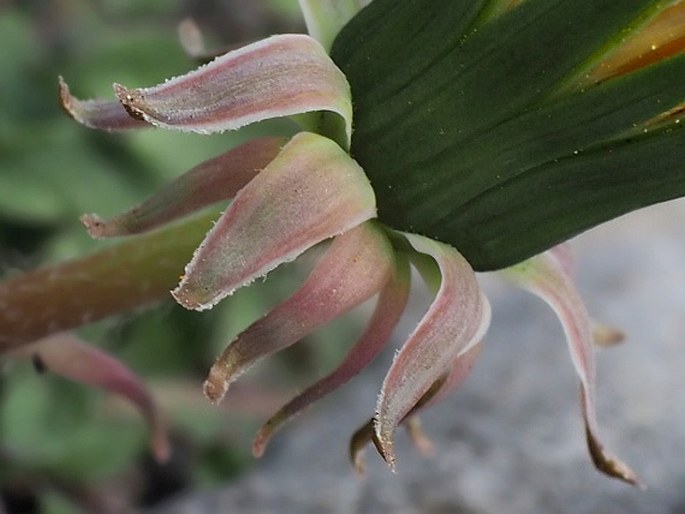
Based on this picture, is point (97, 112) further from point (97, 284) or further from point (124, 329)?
point (124, 329)

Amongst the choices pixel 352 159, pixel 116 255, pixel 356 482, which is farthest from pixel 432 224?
pixel 356 482

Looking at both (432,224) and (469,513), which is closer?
(432,224)

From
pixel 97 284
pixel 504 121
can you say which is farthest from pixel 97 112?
pixel 504 121

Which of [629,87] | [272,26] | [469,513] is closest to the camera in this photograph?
[629,87]

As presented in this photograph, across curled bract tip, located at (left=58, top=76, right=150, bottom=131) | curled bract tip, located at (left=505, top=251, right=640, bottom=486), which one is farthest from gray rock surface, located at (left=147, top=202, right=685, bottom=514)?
curled bract tip, located at (left=58, top=76, right=150, bottom=131)

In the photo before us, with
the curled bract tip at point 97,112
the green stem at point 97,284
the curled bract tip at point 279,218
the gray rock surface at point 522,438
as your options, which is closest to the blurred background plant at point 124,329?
the gray rock surface at point 522,438

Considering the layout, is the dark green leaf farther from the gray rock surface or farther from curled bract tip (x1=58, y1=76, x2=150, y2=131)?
the gray rock surface

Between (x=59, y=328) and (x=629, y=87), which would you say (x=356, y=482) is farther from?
(x=629, y=87)

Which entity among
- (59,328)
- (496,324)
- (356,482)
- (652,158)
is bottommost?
(496,324)
